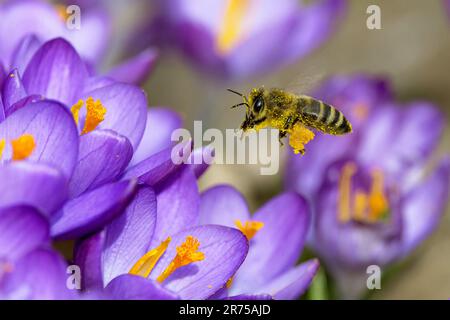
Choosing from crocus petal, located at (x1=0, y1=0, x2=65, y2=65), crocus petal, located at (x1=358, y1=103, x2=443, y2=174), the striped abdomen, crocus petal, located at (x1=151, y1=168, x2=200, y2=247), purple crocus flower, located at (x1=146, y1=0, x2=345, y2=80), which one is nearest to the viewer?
crocus petal, located at (x1=151, y1=168, x2=200, y2=247)

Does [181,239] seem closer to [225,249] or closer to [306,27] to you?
[225,249]

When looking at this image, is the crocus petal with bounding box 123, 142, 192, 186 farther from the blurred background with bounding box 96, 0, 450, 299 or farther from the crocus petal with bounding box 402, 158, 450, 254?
the blurred background with bounding box 96, 0, 450, 299

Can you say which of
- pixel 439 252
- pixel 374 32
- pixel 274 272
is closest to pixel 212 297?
pixel 274 272

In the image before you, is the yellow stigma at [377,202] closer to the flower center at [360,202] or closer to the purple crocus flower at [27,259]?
the flower center at [360,202]

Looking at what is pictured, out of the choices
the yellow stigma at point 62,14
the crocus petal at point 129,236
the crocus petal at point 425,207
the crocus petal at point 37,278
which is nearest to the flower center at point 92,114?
the crocus petal at point 129,236

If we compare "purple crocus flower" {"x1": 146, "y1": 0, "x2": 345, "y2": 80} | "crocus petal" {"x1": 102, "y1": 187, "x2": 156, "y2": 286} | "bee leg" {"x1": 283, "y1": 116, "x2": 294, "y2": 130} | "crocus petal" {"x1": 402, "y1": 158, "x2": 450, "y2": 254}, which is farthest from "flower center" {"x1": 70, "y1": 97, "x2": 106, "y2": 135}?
"purple crocus flower" {"x1": 146, "y1": 0, "x2": 345, "y2": 80}

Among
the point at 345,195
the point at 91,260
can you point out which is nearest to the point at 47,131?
the point at 91,260

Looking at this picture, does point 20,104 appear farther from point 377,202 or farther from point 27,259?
point 377,202
